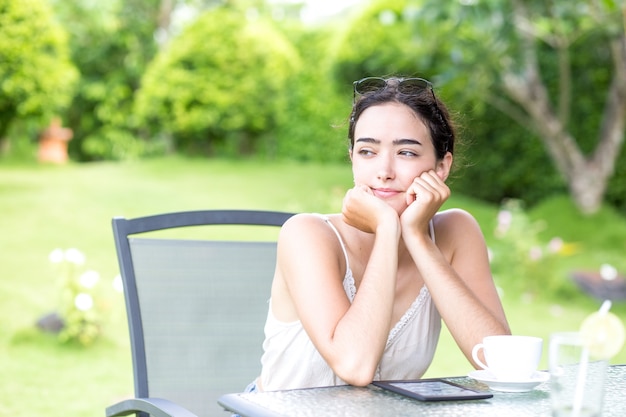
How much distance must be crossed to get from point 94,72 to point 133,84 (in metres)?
0.42

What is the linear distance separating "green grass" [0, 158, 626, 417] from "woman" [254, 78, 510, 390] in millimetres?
2813

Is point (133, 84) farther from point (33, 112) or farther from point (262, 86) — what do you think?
point (33, 112)

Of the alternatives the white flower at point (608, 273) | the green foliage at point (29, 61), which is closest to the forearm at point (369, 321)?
the white flower at point (608, 273)

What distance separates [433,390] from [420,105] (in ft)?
2.49

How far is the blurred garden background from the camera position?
6.21 metres

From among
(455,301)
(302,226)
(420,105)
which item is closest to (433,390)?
(455,301)

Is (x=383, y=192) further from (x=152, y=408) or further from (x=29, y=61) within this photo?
(x=29, y=61)

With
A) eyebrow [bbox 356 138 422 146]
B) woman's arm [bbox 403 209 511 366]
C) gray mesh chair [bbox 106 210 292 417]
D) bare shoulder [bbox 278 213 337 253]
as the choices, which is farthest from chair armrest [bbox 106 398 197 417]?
eyebrow [bbox 356 138 422 146]

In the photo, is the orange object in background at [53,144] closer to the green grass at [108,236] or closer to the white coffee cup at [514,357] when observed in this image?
the green grass at [108,236]

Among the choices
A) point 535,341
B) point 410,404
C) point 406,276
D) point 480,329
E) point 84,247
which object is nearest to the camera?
point 410,404

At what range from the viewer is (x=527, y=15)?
762cm

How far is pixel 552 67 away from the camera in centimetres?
869

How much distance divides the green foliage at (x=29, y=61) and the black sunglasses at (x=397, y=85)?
5.74 m

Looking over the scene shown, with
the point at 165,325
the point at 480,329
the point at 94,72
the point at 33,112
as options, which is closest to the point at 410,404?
the point at 480,329
